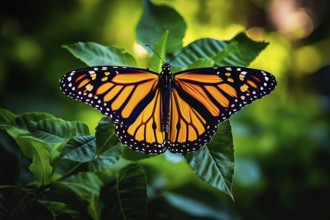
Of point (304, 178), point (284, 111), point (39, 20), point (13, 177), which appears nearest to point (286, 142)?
point (304, 178)

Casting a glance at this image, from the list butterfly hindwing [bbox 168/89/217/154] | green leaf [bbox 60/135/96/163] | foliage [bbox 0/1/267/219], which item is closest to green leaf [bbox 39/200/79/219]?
foliage [bbox 0/1/267/219]

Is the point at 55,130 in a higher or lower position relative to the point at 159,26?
lower

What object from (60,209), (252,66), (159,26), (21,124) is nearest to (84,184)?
(60,209)

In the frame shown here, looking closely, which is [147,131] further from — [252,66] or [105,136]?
[252,66]

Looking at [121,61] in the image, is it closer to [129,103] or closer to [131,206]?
[129,103]

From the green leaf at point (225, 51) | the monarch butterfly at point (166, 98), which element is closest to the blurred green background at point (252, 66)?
the green leaf at point (225, 51)

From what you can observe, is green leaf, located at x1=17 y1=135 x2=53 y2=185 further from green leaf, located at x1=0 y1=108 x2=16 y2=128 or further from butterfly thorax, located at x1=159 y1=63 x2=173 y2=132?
butterfly thorax, located at x1=159 y1=63 x2=173 y2=132
